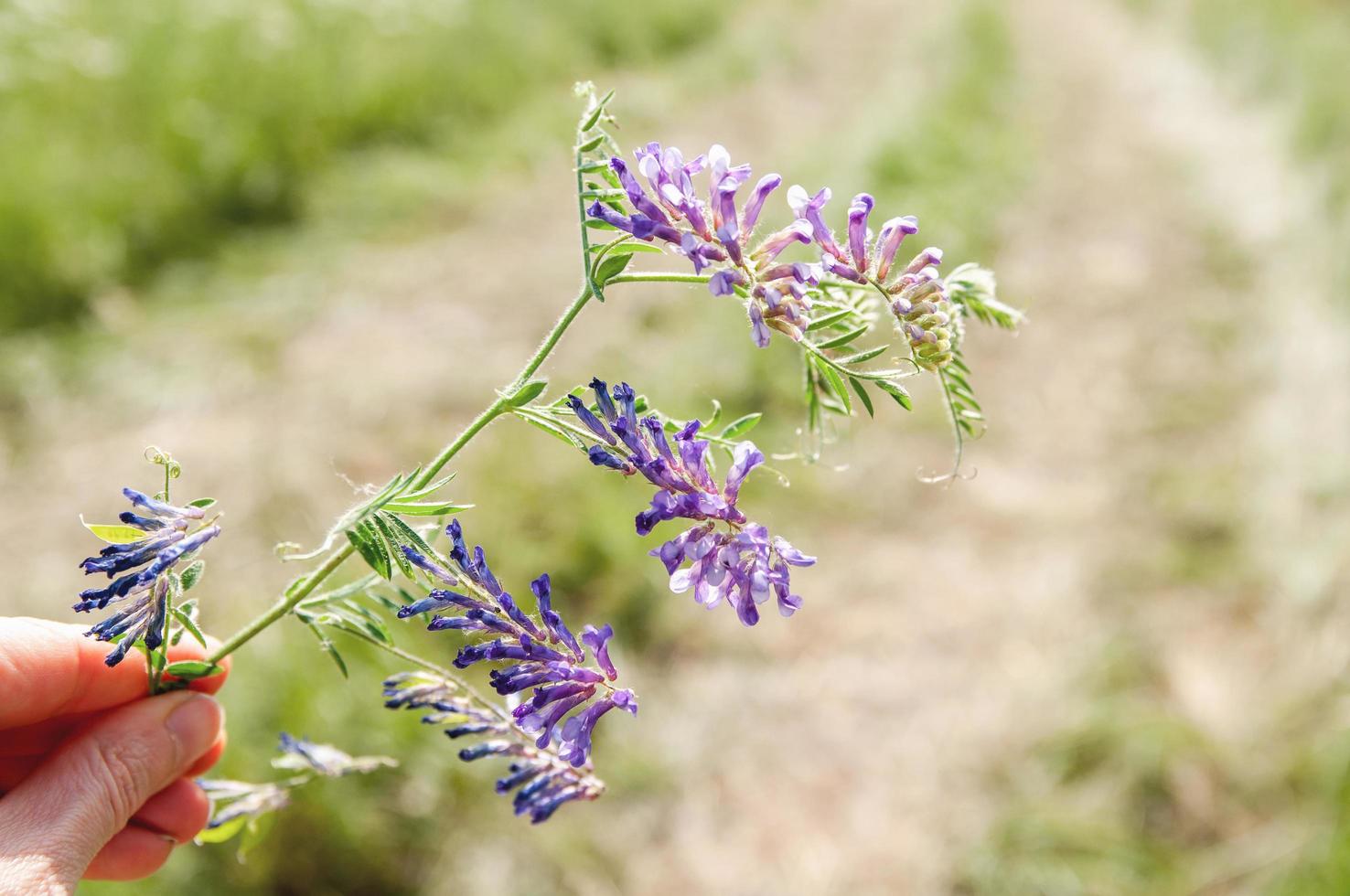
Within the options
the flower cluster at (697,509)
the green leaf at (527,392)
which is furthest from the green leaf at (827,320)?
the green leaf at (527,392)

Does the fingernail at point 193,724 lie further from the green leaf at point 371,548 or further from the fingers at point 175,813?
the green leaf at point 371,548

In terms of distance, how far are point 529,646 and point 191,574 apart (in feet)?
1.10

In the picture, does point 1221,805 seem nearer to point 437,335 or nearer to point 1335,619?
point 1335,619

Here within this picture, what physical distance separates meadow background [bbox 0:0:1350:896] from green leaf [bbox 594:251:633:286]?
0.61 ft

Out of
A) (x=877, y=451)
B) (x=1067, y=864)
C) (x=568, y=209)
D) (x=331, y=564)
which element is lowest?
(x=331, y=564)

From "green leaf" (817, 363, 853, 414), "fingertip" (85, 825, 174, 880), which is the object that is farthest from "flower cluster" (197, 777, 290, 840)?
"green leaf" (817, 363, 853, 414)

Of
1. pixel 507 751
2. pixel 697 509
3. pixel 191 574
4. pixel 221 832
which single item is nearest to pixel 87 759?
pixel 221 832

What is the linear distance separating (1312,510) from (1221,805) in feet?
5.03

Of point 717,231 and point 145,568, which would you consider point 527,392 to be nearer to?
point 717,231

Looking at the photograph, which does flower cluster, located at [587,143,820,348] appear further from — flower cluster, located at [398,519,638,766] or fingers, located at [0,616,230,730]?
fingers, located at [0,616,230,730]

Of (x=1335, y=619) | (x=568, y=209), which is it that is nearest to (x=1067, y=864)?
(x=1335, y=619)

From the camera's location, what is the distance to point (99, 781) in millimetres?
1169

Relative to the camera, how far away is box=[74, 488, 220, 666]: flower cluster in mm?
864

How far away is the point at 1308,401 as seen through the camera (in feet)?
15.1
